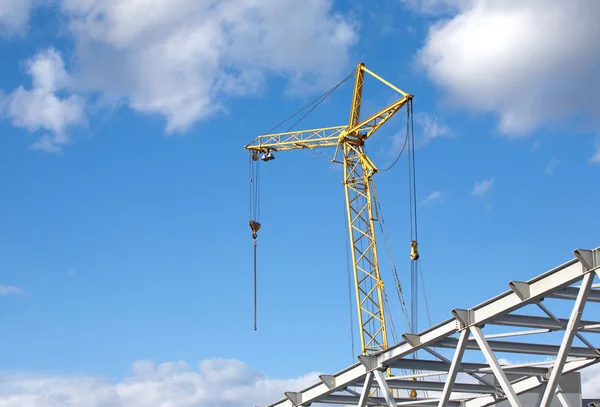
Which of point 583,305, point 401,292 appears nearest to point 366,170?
point 401,292

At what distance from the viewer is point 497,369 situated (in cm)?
2884

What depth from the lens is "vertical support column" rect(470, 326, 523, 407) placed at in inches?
1110

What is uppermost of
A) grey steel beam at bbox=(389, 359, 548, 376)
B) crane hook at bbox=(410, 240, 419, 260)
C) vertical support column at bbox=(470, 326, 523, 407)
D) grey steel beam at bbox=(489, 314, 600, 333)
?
crane hook at bbox=(410, 240, 419, 260)

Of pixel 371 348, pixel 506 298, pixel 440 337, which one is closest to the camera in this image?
pixel 506 298

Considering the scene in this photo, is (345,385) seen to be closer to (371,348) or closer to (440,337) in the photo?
(440,337)

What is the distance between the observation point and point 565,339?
2686 centimetres

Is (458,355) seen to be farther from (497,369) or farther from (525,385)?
(525,385)

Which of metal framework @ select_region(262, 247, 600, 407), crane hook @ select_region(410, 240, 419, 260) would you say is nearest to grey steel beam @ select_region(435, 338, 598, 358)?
metal framework @ select_region(262, 247, 600, 407)

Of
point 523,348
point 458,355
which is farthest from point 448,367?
point 458,355

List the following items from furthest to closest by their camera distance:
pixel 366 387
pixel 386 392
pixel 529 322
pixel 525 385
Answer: pixel 525 385 → pixel 366 387 → pixel 386 392 → pixel 529 322

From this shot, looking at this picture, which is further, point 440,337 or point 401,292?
point 401,292

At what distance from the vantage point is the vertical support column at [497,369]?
2821 centimetres

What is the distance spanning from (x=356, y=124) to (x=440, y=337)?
1757 inches

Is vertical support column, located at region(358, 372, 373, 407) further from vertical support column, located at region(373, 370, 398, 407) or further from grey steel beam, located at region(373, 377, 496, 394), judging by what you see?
grey steel beam, located at region(373, 377, 496, 394)
